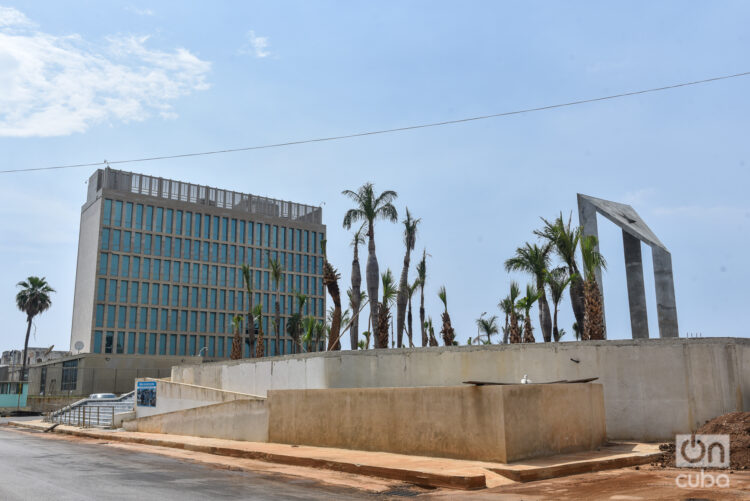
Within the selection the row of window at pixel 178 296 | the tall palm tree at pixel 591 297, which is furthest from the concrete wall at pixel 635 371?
the row of window at pixel 178 296

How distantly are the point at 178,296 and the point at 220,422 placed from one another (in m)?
63.8

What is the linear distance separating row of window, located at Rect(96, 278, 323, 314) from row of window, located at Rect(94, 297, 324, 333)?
0.81 metres

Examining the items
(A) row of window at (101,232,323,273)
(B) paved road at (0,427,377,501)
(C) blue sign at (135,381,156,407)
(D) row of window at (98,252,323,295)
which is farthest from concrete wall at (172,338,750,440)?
(D) row of window at (98,252,323,295)

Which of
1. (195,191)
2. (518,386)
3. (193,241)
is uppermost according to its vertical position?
(195,191)

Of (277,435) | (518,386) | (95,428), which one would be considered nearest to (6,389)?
(95,428)

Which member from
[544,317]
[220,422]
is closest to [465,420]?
[220,422]

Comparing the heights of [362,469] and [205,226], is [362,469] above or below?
below

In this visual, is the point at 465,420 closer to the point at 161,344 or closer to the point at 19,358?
the point at 161,344

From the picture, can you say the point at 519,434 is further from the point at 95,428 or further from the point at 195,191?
the point at 195,191

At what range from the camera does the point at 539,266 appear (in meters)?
32.5

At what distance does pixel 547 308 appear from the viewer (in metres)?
35.8

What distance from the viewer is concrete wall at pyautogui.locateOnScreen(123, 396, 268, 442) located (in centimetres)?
1978

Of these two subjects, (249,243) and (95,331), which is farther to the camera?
(249,243)

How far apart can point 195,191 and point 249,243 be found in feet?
34.8
